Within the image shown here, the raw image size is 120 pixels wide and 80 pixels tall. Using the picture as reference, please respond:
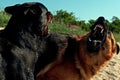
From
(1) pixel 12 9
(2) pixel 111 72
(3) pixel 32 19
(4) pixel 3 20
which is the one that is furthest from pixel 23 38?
(4) pixel 3 20

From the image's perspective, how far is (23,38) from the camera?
26.6 feet

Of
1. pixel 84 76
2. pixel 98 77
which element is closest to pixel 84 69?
pixel 84 76

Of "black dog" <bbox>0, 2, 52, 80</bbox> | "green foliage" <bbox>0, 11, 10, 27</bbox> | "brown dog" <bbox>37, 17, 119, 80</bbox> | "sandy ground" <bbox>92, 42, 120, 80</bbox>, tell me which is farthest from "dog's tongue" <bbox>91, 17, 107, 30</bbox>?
"green foliage" <bbox>0, 11, 10, 27</bbox>

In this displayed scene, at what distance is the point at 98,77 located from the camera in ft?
37.0

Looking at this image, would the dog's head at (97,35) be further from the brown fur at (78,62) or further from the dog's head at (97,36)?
the brown fur at (78,62)

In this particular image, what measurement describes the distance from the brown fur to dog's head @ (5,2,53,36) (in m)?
1.07

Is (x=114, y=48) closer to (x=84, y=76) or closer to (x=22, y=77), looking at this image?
(x=84, y=76)

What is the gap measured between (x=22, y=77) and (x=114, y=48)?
7.21ft

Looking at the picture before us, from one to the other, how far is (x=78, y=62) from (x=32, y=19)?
144 cm

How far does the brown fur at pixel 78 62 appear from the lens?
902 cm

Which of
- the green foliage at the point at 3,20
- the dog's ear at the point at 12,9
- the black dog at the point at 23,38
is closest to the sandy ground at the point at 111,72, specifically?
the black dog at the point at 23,38

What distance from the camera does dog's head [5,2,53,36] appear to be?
8070 mm

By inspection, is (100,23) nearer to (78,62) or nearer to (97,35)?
(97,35)

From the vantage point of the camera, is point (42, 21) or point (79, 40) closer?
point (42, 21)
